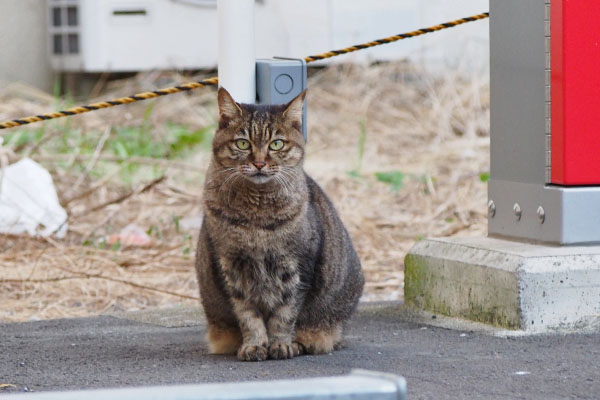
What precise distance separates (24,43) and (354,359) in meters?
6.52

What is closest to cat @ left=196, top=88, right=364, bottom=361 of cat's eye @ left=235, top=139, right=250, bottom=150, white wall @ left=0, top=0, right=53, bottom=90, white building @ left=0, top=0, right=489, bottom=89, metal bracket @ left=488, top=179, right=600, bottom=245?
cat's eye @ left=235, top=139, right=250, bottom=150

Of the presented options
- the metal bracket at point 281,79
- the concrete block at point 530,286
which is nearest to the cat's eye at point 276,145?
the metal bracket at point 281,79

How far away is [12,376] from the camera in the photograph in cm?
291

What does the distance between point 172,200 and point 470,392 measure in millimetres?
3958

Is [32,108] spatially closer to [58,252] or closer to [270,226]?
[58,252]

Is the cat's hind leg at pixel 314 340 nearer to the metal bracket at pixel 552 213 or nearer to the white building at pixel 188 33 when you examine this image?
the metal bracket at pixel 552 213

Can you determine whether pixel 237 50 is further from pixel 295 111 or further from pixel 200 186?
pixel 200 186

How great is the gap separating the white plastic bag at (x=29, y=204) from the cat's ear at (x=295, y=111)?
7.64 feet

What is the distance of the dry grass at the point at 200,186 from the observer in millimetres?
4695

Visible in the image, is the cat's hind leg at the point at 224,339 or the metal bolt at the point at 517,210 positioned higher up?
the metal bolt at the point at 517,210

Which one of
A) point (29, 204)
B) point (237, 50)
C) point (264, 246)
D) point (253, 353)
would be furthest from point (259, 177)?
point (29, 204)

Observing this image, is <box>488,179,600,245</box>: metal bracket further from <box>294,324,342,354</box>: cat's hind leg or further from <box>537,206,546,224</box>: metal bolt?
<box>294,324,342,354</box>: cat's hind leg

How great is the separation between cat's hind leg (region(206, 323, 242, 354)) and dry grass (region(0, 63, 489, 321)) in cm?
108

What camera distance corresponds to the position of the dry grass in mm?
4695
